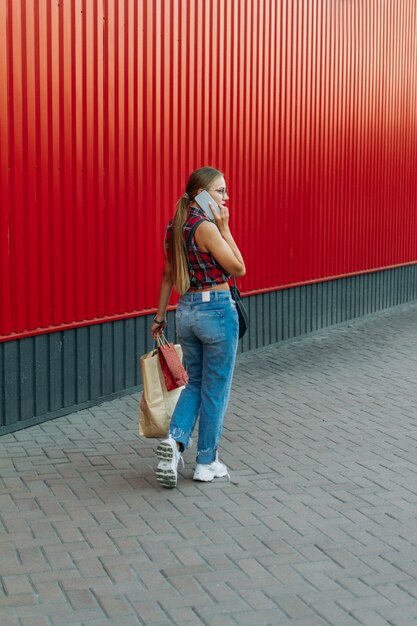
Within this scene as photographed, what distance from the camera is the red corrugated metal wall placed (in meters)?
7.70

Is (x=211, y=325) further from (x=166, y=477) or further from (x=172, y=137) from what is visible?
(x=172, y=137)

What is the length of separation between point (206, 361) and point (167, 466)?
64 cm

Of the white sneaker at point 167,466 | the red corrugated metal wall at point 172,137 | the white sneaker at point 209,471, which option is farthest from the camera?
the red corrugated metal wall at point 172,137

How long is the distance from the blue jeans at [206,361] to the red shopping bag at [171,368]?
2.1 inches

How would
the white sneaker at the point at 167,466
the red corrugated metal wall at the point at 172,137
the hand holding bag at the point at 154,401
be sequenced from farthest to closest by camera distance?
the red corrugated metal wall at the point at 172,137 → the hand holding bag at the point at 154,401 → the white sneaker at the point at 167,466

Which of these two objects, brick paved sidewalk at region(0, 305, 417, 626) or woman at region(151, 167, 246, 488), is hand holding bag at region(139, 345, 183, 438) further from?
brick paved sidewalk at region(0, 305, 417, 626)

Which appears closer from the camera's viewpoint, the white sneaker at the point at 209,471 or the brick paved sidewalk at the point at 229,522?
the brick paved sidewalk at the point at 229,522

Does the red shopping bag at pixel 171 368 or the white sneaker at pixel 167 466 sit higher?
the red shopping bag at pixel 171 368

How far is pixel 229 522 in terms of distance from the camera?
5645 millimetres

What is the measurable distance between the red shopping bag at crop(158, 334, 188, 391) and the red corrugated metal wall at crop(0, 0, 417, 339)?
4.93 feet

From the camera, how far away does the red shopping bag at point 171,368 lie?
651cm

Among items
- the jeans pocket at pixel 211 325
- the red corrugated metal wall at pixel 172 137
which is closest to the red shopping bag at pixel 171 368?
the jeans pocket at pixel 211 325

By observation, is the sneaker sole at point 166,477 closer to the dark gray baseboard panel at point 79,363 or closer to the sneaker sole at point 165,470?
the sneaker sole at point 165,470

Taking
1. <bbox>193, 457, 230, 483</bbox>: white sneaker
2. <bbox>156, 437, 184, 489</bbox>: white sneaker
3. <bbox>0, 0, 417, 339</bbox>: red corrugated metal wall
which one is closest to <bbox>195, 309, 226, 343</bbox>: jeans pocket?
<bbox>156, 437, 184, 489</bbox>: white sneaker
